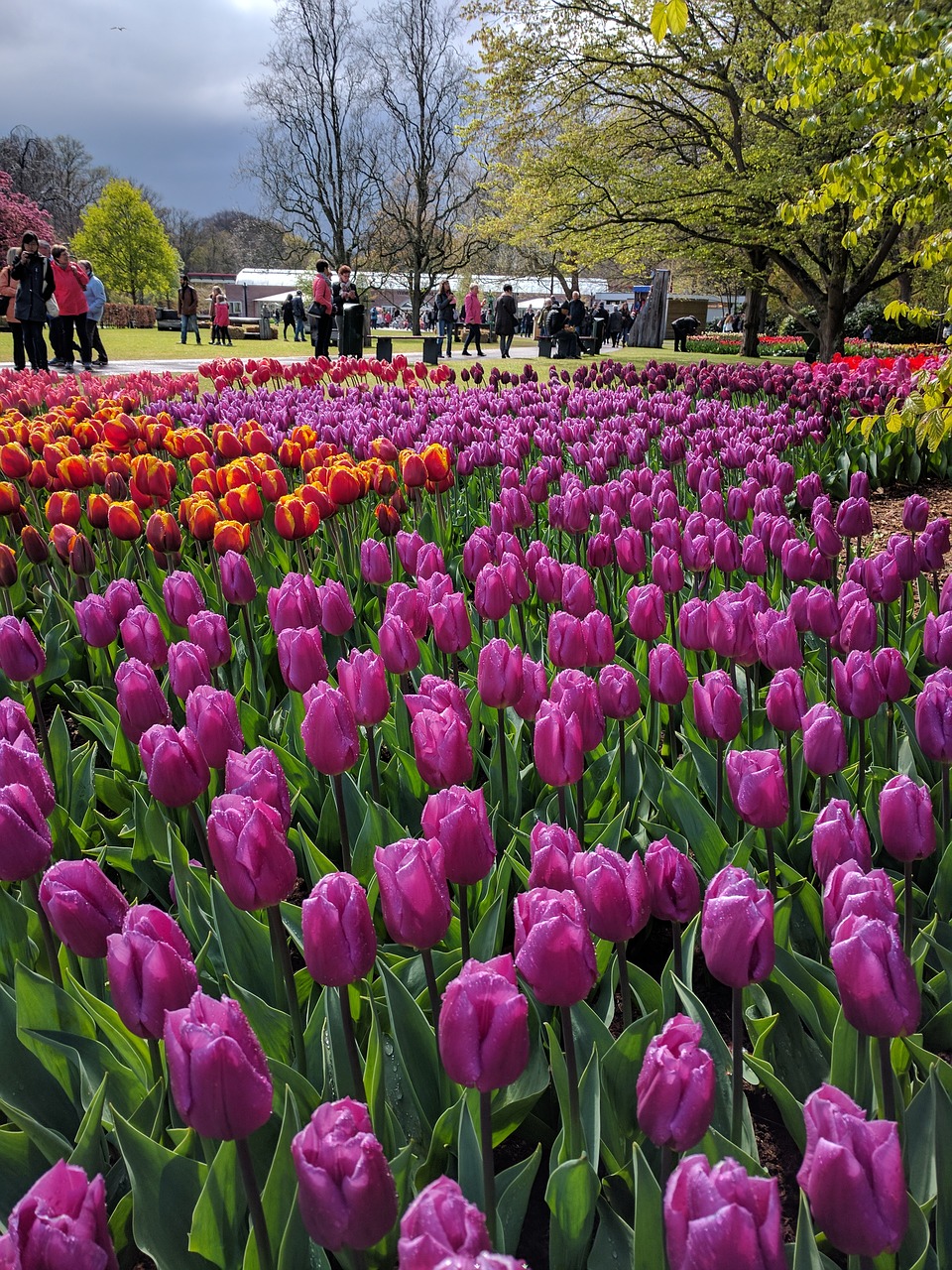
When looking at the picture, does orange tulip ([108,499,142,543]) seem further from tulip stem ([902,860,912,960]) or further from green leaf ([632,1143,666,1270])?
green leaf ([632,1143,666,1270])

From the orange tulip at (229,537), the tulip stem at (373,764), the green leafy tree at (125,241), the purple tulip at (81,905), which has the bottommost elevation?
the tulip stem at (373,764)

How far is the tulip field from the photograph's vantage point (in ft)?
3.30

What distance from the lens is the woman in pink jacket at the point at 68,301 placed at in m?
18.8

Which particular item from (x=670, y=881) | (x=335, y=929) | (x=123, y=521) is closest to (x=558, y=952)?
(x=335, y=929)

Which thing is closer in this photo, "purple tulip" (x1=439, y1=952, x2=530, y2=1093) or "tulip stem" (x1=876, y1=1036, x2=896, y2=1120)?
"purple tulip" (x1=439, y1=952, x2=530, y2=1093)

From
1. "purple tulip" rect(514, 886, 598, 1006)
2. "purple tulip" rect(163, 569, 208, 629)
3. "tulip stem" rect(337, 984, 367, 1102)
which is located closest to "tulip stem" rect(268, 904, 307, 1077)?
"tulip stem" rect(337, 984, 367, 1102)

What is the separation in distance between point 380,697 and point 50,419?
20.2ft

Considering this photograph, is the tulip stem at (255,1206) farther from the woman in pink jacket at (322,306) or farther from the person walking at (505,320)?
the person walking at (505,320)

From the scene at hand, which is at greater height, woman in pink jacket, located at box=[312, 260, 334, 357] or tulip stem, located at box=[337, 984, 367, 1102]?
woman in pink jacket, located at box=[312, 260, 334, 357]

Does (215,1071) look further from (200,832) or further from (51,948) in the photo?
(200,832)

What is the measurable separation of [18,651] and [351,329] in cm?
2065

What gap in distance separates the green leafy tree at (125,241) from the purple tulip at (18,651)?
246 feet

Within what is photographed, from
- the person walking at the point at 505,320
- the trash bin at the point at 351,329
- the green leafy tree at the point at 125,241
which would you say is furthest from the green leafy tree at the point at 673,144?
the green leafy tree at the point at 125,241

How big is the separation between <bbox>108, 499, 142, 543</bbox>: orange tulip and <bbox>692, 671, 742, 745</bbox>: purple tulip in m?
2.57
